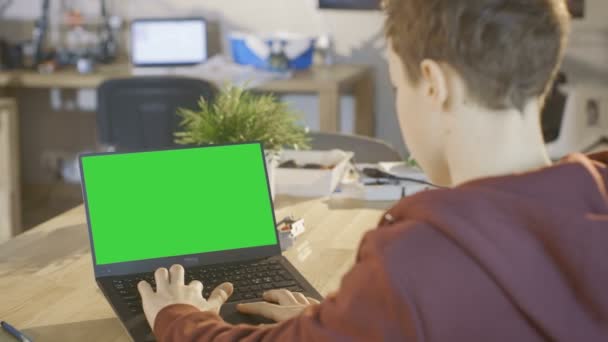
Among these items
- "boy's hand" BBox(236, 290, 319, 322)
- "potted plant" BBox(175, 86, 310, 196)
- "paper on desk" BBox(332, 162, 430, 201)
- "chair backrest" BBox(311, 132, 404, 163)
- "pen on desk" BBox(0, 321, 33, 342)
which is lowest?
"chair backrest" BBox(311, 132, 404, 163)

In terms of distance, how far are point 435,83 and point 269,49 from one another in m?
3.27

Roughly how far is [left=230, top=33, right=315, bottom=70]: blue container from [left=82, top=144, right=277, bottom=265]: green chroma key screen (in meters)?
2.65

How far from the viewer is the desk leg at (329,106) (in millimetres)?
3980

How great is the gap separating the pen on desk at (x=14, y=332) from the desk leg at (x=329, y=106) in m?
2.69

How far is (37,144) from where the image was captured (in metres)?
5.04

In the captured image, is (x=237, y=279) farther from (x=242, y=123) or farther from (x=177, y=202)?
(x=242, y=123)

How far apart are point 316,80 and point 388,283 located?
10.2 ft

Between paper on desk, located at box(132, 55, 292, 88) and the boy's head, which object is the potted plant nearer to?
the boy's head

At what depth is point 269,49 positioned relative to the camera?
14.2ft

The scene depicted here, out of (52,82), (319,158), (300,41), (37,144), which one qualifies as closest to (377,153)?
(319,158)

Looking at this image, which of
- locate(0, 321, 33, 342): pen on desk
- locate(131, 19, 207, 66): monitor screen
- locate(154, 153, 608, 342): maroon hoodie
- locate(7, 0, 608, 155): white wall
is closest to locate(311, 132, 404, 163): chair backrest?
locate(0, 321, 33, 342): pen on desk

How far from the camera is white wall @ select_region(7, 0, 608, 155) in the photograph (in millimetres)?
4414

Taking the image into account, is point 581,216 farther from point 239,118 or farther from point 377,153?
point 377,153

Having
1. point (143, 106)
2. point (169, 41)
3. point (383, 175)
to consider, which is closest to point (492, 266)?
point (383, 175)
